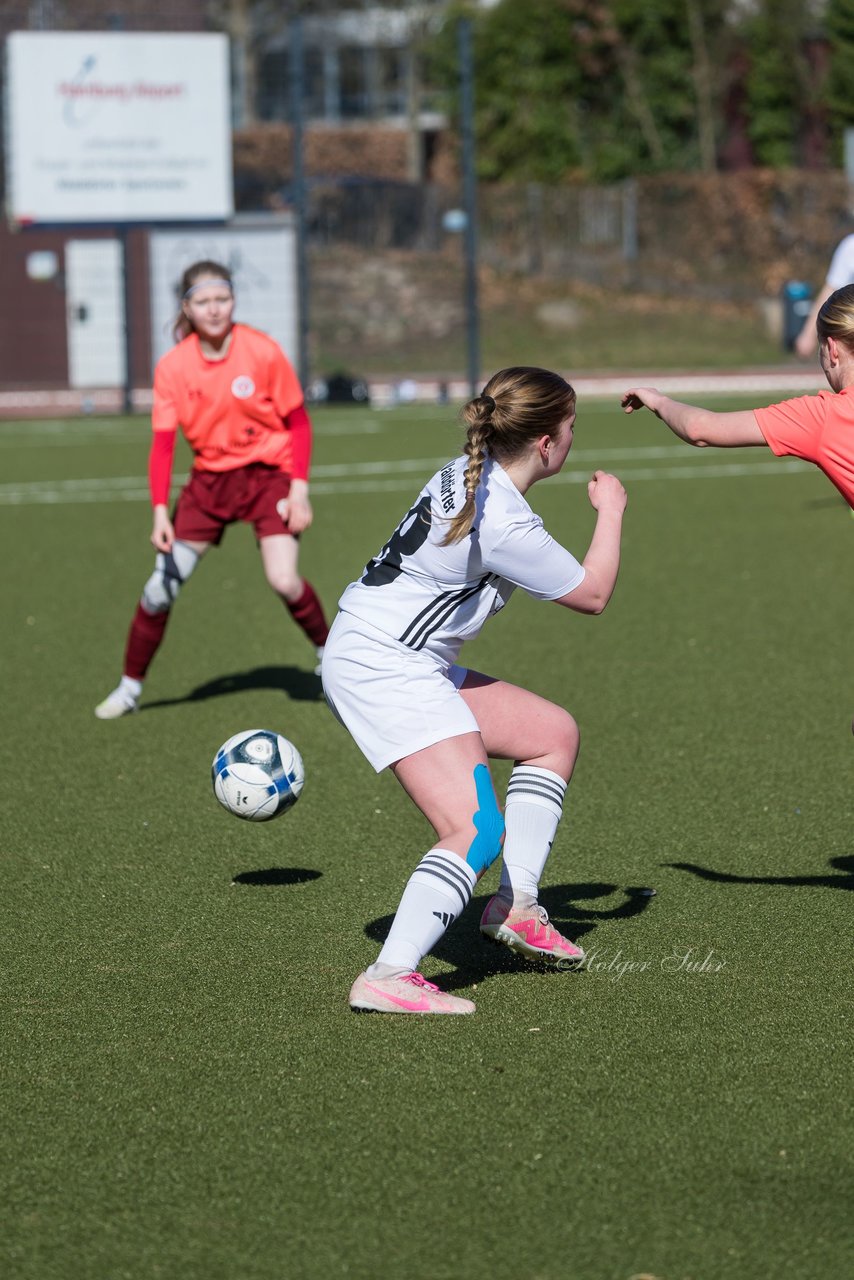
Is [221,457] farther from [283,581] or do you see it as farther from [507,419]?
[507,419]

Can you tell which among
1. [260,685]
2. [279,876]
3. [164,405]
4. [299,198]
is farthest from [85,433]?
[279,876]

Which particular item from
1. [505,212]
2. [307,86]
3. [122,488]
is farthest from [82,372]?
[307,86]

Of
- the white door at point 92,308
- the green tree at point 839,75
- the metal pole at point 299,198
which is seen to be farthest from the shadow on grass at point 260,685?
the green tree at point 839,75

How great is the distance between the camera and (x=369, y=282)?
114 ft

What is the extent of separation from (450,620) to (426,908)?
677 millimetres

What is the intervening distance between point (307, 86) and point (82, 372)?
78.0 feet

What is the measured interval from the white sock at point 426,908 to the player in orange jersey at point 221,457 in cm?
356

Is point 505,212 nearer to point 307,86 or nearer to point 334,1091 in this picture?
point 307,86

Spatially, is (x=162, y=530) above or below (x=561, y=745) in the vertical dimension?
above

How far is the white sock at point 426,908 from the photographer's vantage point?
13.5ft

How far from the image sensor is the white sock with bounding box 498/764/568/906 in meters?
4.43

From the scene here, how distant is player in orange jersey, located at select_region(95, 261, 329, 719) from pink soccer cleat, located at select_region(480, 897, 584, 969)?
3363 millimetres

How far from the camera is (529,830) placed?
4438mm

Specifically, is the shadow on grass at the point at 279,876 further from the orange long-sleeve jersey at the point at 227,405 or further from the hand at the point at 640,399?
the orange long-sleeve jersey at the point at 227,405
